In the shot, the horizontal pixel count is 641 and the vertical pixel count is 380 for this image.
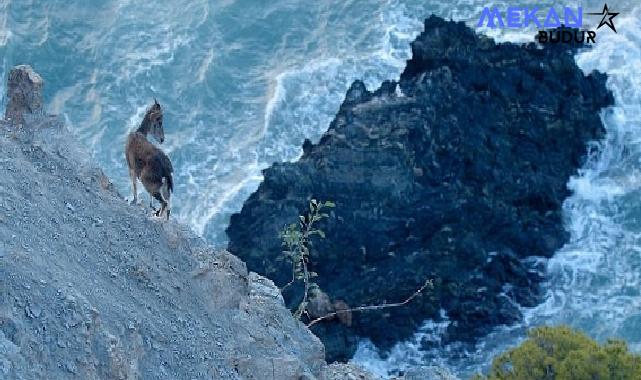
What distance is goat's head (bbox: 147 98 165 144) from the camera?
15.2 m

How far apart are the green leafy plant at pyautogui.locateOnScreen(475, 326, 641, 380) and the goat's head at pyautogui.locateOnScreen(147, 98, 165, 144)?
13.0m

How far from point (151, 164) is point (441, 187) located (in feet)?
84.9

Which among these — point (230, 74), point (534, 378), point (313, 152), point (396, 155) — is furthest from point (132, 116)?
point (534, 378)

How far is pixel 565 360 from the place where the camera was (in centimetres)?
2541

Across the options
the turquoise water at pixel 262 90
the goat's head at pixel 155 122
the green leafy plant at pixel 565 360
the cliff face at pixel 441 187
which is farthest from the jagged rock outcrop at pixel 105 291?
the turquoise water at pixel 262 90

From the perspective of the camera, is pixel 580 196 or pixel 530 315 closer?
pixel 530 315

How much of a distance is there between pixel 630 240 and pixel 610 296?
9.71 feet

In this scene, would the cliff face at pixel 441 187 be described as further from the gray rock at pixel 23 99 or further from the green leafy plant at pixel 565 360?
the gray rock at pixel 23 99

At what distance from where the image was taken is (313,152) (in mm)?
40719

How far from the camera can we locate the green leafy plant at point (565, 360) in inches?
993

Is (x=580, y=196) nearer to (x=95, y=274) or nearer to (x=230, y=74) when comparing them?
(x=230, y=74)

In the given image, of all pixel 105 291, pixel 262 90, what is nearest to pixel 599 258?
pixel 262 90

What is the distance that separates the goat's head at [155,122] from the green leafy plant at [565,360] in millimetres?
13023

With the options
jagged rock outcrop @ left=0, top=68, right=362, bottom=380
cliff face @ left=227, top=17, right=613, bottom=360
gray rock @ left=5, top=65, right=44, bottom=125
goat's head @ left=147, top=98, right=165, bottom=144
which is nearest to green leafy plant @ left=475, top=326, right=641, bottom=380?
cliff face @ left=227, top=17, right=613, bottom=360
